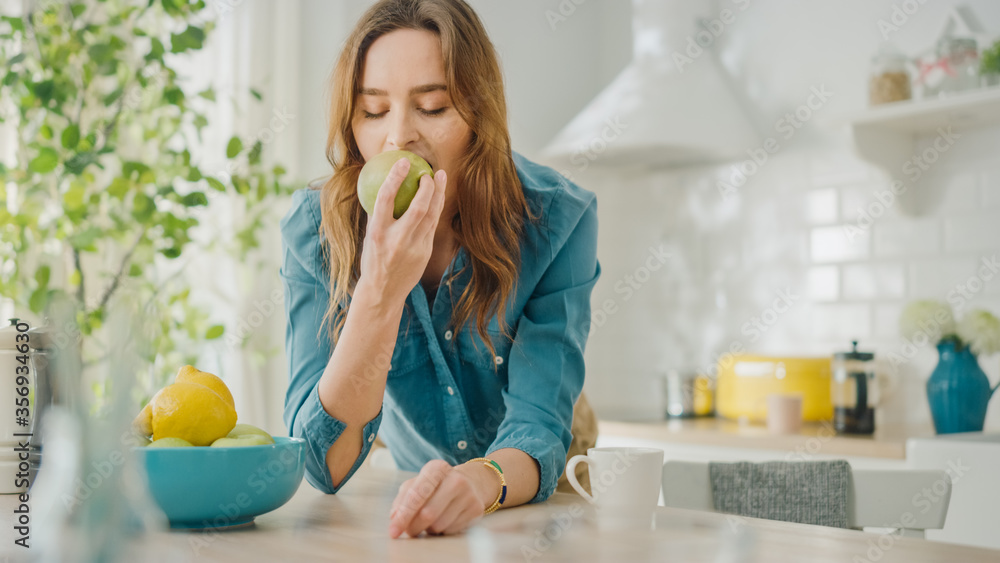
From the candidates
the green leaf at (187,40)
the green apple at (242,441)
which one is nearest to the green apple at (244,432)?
the green apple at (242,441)

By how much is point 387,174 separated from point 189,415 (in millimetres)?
349

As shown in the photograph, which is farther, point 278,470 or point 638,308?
point 638,308

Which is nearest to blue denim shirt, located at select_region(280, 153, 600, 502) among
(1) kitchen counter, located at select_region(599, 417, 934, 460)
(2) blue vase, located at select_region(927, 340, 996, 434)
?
(1) kitchen counter, located at select_region(599, 417, 934, 460)

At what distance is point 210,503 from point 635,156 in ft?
7.65

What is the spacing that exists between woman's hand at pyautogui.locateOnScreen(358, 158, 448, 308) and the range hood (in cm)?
180

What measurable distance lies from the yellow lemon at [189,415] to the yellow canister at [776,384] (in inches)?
79.9

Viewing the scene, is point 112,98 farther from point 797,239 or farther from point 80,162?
point 797,239

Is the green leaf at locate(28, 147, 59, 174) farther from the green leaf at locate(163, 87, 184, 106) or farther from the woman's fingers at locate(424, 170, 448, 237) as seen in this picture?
the woman's fingers at locate(424, 170, 448, 237)

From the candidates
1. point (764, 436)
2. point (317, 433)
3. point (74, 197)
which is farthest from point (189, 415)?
point (764, 436)

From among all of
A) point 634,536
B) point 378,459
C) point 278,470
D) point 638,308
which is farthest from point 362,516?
point 638,308

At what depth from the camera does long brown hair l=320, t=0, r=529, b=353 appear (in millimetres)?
1112

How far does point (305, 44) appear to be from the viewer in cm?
260

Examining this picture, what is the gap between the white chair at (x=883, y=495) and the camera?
3.31 ft

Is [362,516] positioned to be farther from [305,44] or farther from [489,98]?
[305,44]
